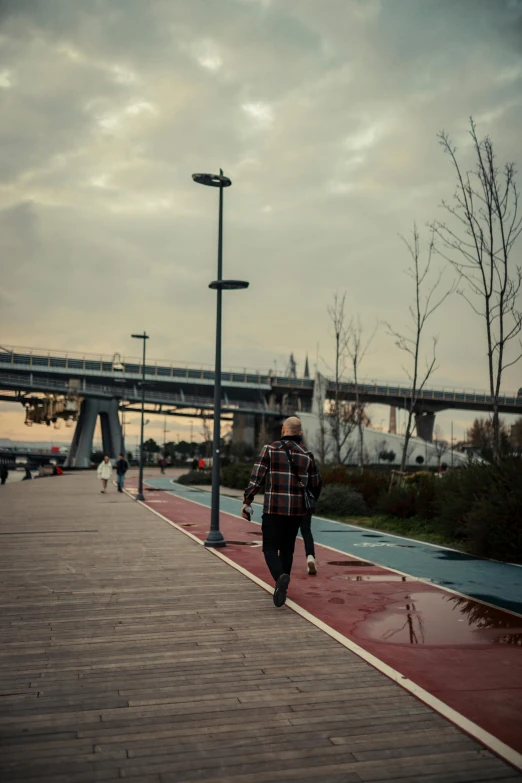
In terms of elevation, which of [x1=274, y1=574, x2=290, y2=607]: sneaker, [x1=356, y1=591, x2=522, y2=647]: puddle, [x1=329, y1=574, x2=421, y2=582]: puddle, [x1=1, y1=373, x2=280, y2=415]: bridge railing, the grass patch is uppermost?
[x1=1, y1=373, x2=280, y2=415]: bridge railing

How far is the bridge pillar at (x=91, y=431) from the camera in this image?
324 ft

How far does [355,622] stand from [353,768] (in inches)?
130

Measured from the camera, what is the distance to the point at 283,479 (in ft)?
23.9

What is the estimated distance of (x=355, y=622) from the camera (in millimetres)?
6797

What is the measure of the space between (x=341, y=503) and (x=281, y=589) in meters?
13.8

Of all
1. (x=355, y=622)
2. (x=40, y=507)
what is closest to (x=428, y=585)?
(x=355, y=622)

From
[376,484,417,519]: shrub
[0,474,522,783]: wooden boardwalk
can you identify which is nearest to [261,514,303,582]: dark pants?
[0,474,522,783]: wooden boardwalk

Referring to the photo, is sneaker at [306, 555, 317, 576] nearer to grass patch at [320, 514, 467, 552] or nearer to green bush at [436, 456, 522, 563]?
green bush at [436, 456, 522, 563]

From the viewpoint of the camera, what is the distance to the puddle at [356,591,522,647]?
20.4 feet

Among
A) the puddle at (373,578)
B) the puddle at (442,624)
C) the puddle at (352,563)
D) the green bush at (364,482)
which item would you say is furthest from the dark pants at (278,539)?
the green bush at (364,482)

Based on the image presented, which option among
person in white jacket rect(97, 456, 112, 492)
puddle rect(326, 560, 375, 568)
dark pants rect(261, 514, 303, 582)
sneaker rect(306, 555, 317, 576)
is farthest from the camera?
person in white jacket rect(97, 456, 112, 492)

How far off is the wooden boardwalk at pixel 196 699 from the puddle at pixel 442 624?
79 cm

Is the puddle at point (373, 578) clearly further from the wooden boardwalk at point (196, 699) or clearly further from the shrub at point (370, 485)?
the shrub at point (370, 485)

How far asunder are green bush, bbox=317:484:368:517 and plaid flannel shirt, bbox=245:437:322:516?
1340cm
